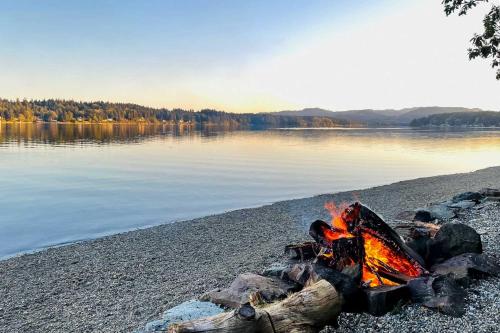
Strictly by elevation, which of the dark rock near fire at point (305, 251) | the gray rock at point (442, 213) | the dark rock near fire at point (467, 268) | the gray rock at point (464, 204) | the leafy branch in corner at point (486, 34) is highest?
the leafy branch in corner at point (486, 34)

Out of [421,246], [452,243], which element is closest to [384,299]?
[421,246]

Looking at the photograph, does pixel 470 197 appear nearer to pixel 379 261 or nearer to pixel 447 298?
pixel 379 261

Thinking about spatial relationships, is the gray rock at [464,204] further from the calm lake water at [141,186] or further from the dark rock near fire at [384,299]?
the calm lake water at [141,186]

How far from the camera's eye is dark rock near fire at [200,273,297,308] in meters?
7.50

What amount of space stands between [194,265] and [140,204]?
671 inches

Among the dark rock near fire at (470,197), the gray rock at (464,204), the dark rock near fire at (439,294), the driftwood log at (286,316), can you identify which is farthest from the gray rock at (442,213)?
the driftwood log at (286,316)

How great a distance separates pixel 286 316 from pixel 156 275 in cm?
798

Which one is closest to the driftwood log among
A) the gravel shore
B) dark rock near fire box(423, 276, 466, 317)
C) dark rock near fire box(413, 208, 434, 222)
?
the gravel shore

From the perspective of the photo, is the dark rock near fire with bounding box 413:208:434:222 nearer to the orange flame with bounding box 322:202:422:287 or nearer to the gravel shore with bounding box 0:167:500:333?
the gravel shore with bounding box 0:167:500:333

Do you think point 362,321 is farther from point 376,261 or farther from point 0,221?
point 0,221

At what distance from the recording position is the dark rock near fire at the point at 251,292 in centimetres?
750

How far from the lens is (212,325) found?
587cm

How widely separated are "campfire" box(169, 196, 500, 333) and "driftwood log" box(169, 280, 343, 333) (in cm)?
1

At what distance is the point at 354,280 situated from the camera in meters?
7.61
